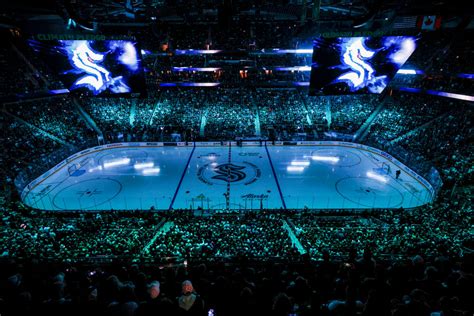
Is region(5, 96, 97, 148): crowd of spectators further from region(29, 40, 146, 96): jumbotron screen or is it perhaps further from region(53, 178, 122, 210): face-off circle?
region(53, 178, 122, 210): face-off circle

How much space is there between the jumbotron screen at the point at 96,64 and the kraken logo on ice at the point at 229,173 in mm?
9637

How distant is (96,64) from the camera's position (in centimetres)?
2533

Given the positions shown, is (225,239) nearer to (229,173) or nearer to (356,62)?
(229,173)

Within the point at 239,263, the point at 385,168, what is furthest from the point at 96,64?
the point at 385,168

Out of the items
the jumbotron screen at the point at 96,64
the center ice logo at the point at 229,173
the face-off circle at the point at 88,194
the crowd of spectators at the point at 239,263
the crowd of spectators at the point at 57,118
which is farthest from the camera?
the crowd of spectators at the point at 57,118

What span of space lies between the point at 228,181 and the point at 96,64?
15534mm

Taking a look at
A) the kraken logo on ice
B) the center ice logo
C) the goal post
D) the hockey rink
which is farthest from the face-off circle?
the goal post

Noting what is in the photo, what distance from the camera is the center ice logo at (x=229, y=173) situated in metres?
24.9

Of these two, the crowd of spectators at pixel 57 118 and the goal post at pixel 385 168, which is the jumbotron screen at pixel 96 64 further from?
the goal post at pixel 385 168

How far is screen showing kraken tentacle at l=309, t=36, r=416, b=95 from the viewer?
22703 millimetres

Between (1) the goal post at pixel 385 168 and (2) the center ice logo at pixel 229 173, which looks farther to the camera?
(1) the goal post at pixel 385 168

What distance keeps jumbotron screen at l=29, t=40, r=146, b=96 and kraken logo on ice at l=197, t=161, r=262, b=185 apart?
9.64 m

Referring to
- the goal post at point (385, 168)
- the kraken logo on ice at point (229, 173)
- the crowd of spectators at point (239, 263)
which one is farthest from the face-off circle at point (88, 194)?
the goal post at point (385, 168)

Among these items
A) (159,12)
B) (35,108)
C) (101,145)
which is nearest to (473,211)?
(159,12)
